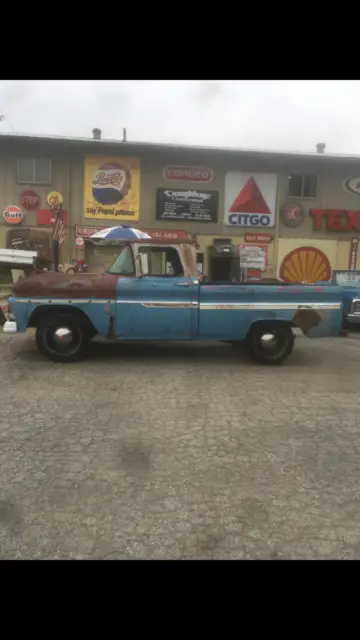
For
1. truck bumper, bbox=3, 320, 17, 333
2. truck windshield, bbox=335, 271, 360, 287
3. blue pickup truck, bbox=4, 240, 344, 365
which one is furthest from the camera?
truck windshield, bbox=335, 271, 360, 287

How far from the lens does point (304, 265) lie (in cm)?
2045

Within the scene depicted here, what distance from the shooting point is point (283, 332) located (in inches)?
293

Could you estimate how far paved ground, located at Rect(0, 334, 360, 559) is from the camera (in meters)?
2.80

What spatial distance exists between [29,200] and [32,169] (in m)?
1.29

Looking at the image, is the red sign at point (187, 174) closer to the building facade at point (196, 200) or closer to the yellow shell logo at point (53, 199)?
the building facade at point (196, 200)

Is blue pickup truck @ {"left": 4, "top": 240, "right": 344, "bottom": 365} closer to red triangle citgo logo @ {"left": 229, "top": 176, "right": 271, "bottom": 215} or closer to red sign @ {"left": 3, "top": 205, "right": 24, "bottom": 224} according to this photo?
red sign @ {"left": 3, "top": 205, "right": 24, "bottom": 224}

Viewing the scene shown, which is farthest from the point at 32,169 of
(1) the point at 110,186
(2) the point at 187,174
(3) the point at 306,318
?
(3) the point at 306,318

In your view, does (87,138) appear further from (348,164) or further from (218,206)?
(348,164)

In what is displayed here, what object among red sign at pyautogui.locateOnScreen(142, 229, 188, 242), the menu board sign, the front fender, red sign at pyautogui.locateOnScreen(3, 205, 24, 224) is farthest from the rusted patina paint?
red sign at pyautogui.locateOnScreen(3, 205, 24, 224)

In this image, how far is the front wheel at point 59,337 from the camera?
7.23 meters

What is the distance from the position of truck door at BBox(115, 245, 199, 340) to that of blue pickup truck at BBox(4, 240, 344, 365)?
0.02m

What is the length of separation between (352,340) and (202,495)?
7.71 m

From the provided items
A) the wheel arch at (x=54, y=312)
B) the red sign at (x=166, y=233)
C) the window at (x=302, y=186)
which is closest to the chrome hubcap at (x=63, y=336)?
the wheel arch at (x=54, y=312)

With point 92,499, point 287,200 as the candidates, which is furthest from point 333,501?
point 287,200
